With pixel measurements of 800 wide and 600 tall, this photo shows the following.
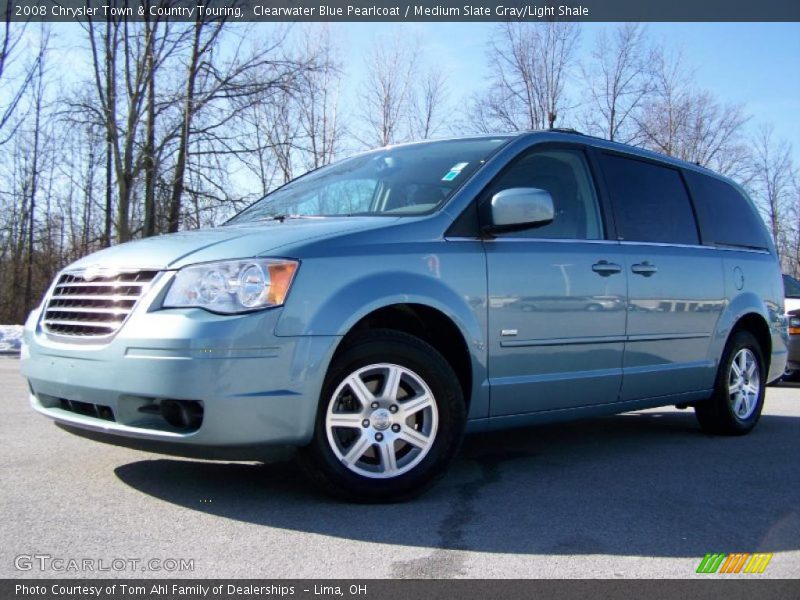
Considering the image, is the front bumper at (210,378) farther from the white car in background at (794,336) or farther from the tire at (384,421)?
the white car in background at (794,336)

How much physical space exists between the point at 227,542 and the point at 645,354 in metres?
2.97

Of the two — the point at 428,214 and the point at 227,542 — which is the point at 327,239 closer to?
the point at 428,214

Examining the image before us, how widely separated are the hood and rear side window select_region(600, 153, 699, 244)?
6.08 ft

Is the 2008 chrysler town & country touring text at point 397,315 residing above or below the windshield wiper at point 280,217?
below

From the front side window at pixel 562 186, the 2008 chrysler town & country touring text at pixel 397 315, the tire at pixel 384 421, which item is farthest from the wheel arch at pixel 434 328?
the front side window at pixel 562 186

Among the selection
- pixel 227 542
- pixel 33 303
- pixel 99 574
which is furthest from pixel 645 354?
pixel 33 303

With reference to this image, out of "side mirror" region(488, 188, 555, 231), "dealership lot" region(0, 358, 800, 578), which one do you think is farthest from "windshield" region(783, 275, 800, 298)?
"side mirror" region(488, 188, 555, 231)

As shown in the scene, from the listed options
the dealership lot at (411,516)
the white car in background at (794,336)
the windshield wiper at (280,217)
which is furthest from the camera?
the white car in background at (794,336)

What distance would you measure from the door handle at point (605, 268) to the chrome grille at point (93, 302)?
247 centimetres

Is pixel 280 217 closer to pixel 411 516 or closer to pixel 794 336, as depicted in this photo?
pixel 411 516

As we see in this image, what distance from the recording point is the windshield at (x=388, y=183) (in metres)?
4.29
